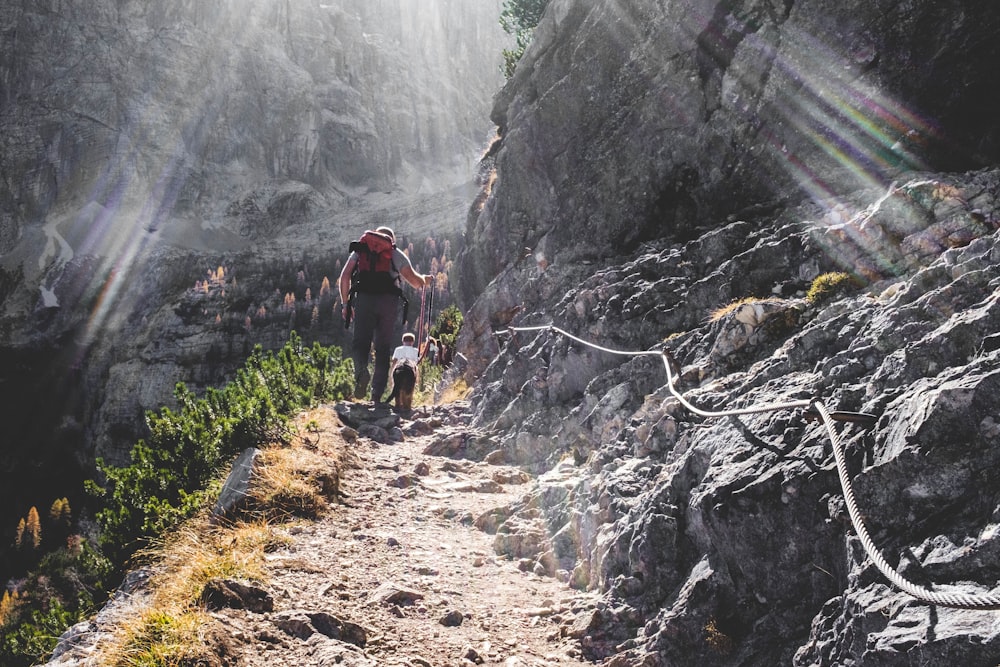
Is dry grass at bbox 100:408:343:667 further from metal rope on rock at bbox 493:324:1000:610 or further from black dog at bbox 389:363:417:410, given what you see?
black dog at bbox 389:363:417:410

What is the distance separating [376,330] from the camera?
9.90 meters

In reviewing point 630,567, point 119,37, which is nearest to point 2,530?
point 119,37

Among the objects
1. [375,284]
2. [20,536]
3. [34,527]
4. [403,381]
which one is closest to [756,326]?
[375,284]

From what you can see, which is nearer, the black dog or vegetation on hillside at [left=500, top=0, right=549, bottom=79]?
the black dog

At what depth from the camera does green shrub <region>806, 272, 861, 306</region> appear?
5645 millimetres

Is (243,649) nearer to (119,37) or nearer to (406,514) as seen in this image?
(406,514)

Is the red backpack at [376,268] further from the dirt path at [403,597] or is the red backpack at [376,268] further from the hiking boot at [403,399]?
the dirt path at [403,597]

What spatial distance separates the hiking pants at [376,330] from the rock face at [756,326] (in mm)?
1903

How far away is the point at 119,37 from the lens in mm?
72750

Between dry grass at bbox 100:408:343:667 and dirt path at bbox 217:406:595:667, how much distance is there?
18 cm

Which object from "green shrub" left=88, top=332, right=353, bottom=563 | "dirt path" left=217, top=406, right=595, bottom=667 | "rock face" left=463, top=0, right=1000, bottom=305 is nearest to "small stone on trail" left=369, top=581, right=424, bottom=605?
"dirt path" left=217, top=406, right=595, bottom=667

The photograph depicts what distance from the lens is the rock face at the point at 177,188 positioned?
194 feet

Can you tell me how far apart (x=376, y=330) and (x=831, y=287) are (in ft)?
21.7

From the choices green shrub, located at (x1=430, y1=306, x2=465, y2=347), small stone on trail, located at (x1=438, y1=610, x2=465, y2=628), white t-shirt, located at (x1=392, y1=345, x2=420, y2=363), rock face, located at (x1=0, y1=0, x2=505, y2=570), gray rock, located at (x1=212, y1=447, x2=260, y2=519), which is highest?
rock face, located at (x1=0, y1=0, x2=505, y2=570)
